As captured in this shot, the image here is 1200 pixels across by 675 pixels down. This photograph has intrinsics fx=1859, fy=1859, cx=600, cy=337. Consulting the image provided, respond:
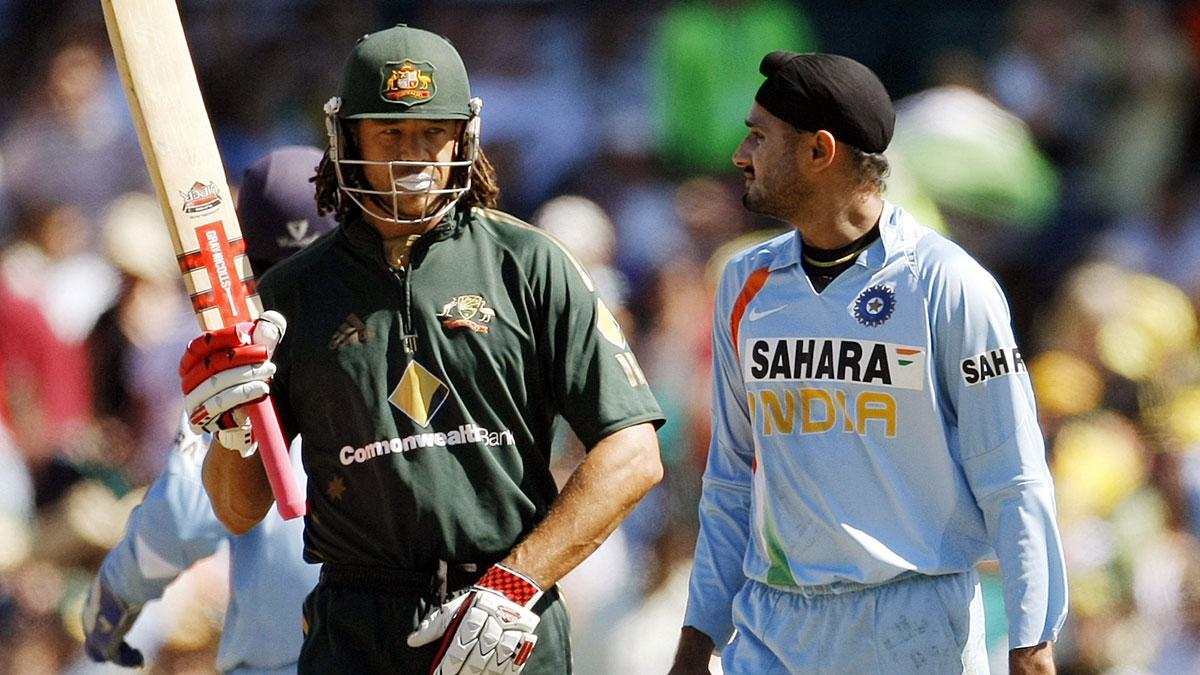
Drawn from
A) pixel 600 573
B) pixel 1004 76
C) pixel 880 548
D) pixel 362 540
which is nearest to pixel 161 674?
pixel 600 573

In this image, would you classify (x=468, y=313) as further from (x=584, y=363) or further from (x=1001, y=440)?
(x=1001, y=440)

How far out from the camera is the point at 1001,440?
3.88 metres

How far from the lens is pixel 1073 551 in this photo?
7582 mm

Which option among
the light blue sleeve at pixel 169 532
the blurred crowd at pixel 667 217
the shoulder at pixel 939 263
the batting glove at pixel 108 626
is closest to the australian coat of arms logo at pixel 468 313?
the shoulder at pixel 939 263

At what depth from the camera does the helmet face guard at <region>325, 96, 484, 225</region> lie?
3877 millimetres

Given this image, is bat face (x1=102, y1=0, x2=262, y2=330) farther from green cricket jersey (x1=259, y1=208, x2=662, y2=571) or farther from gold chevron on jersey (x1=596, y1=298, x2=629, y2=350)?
gold chevron on jersey (x1=596, y1=298, x2=629, y2=350)

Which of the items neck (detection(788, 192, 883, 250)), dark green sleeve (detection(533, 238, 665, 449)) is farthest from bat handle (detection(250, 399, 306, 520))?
neck (detection(788, 192, 883, 250))

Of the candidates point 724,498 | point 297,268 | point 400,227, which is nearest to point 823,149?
point 724,498

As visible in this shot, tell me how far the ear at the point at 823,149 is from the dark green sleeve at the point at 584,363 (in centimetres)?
61

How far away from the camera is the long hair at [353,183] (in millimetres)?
3982

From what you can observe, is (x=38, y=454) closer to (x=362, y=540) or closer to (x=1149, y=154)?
(x=362, y=540)

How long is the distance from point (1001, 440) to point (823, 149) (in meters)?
0.76

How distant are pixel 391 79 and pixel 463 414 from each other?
0.71 m

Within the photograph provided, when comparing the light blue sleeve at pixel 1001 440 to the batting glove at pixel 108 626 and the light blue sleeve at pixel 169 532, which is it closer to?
the light blue sleeve at pixel 169 532
